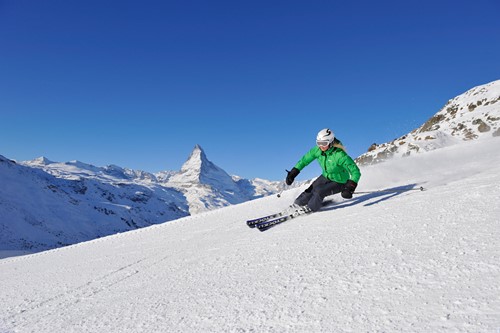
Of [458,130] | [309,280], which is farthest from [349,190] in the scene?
[458,130]

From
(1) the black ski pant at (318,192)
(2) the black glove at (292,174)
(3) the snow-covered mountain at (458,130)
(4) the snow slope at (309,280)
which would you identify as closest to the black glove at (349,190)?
(4) the snow slope at (309,280)

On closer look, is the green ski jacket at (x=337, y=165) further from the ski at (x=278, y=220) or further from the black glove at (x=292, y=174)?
the ski at (x=278, y=220)

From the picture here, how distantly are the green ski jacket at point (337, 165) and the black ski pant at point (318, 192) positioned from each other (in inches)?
5.2

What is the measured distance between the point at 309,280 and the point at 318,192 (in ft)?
13.8

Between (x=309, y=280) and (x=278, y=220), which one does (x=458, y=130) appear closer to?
(x=278, y=220)

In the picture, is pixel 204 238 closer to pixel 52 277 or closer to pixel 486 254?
pixel 52 277

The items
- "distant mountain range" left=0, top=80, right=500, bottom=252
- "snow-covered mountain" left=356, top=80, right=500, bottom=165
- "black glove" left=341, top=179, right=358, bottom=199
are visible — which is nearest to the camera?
"black glove" left=341, top=179, right=358, bottom=199

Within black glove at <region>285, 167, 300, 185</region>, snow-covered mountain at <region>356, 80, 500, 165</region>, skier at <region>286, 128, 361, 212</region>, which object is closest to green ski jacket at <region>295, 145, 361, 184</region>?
skier at <region>286, 128, 361, 212</region>

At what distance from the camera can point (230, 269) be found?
4027 millimetres

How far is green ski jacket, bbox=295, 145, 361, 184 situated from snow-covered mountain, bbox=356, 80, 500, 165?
24851 mm

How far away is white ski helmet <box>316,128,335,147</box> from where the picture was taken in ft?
24.3

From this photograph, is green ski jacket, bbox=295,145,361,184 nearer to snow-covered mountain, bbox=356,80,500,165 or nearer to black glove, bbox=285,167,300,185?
black glove, bbox=285,167,300,185

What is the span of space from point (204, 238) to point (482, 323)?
5.23m

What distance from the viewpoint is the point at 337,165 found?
7.46 meters
